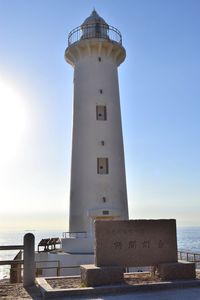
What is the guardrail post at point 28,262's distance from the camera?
12.5 meters

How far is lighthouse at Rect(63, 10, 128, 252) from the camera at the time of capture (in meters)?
26.2

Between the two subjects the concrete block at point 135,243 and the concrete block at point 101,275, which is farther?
the concrete block at point 135,243

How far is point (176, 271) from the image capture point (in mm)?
12578

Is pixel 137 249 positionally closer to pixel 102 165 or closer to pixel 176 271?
pixel 176 271

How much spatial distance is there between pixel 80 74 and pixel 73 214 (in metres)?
10.3

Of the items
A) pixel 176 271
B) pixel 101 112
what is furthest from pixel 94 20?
pixel 176 271

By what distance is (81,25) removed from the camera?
98.2ft

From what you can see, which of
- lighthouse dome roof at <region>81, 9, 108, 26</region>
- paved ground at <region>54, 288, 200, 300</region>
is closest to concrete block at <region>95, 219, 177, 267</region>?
paved ground at <region>54, 288, 200, 300</region>

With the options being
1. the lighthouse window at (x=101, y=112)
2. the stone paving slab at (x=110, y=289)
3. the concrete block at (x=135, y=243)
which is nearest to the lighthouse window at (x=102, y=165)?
the lighthouse window at (x=101, y=112)

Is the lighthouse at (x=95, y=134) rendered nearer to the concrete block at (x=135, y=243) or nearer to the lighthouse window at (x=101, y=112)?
the lighthouse window at (x=101, y=112)

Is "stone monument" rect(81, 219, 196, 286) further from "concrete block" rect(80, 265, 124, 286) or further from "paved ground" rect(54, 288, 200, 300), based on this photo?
"paved ground" rect(54, 288, 200, 300)

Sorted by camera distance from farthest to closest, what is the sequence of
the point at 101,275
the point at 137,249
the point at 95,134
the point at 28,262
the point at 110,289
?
the point at 95,134 → the point at 137,249 → the point at 28,262 → the point at 101,275 → the point at 110,289

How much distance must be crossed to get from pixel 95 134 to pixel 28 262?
15.4 metres

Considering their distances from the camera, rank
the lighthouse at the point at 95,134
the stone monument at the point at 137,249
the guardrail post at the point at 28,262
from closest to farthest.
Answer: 1. the stone monument at the point at 137,249
2. the guardrail post at the point at 28,262
3. the lighthouse at the point at 95,134
